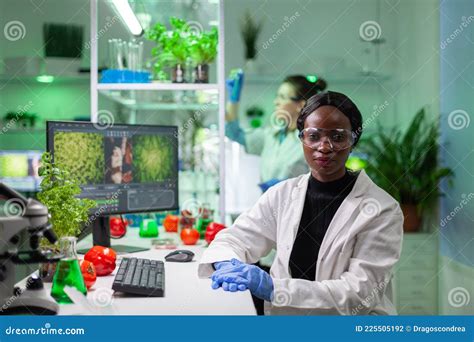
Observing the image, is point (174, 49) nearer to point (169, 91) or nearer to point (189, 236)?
point (169, 91)

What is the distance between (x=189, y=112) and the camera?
3.30 meters

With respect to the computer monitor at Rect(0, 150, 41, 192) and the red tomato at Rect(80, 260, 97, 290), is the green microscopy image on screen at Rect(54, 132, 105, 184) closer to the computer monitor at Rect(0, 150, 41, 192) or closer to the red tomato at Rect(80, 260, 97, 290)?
the red tomato at Rect(80, 260, 97, 290)

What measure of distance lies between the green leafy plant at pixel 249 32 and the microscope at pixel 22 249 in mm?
2451

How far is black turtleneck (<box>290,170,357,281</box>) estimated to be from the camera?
5.40 ft

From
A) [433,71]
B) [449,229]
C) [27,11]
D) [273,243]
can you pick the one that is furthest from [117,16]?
[449,229]

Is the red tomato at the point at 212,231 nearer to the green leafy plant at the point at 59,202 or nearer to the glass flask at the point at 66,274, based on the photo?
the green leafy plant at the point at 59,202

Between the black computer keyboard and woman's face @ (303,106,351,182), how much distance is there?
54cm

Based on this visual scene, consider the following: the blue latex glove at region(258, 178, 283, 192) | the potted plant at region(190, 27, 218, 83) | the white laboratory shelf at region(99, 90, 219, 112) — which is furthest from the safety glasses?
the blue latex glove at region(258, 178, 283, 192)

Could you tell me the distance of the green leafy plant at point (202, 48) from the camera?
2.40 meters

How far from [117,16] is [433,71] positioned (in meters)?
1.78

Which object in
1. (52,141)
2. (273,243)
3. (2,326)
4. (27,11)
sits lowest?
(2,326)

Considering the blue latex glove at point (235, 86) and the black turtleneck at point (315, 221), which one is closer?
the black turtleneck at point (315, 221)

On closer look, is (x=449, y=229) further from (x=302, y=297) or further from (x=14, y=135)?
(x=14, y=135)

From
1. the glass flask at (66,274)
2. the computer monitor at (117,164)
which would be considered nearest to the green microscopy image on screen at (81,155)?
the computer monitor at (117,164)
